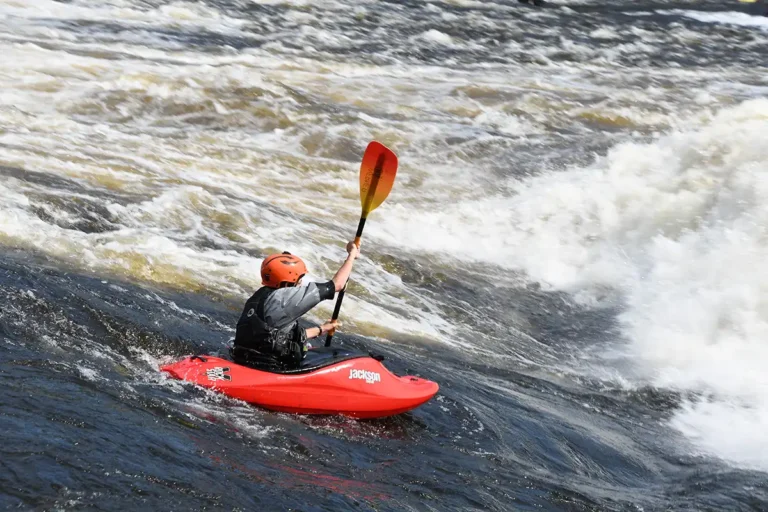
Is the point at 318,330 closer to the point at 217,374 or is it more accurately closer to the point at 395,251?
the point at 217,374

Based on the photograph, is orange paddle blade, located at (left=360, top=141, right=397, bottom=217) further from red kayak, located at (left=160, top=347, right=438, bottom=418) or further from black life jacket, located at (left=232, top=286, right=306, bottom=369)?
black life jacket, located at (left=232, top=286, right=306, bottom=369)

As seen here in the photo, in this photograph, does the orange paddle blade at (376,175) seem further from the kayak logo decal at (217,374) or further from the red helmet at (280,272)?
the kayak logo decal at (217,374)

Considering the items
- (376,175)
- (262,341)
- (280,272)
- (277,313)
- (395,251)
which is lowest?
(395,251)

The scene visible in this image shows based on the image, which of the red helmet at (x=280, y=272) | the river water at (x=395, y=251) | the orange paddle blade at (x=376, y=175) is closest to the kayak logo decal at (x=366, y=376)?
the river water at (x=395, y=251)

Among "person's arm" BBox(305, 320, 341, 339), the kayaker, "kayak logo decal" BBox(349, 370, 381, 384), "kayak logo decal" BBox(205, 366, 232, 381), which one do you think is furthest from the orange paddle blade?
"kayak logo decal" BBox(205, 366, 232, 381)

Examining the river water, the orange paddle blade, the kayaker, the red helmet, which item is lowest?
the river water

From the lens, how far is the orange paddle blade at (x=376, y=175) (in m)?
6.97

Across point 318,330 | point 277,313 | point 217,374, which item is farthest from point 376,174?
point 217,374

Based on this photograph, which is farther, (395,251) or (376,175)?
(395,251)

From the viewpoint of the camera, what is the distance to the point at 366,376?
19.1 ft

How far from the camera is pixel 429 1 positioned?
21672 millimetres

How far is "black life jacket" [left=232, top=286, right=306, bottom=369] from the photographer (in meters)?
5.56

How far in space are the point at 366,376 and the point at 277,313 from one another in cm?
69

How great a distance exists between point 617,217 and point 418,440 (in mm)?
6728
